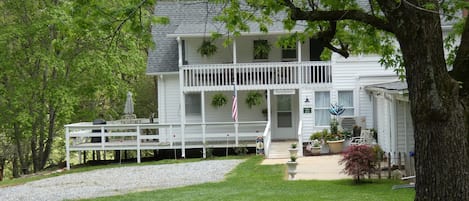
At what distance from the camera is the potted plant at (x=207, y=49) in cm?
2411

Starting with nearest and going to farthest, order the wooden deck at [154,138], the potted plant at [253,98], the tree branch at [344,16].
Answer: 1. the tree branch at [344,16]
2. the wooden deck at [154,138]
3. the potted plant at [253,98]

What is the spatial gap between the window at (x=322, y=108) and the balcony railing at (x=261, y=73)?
0.55 metres

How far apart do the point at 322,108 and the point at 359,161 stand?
9.91 meters

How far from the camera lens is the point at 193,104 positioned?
25422 millimetres

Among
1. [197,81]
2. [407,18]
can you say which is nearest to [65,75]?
[197,81]

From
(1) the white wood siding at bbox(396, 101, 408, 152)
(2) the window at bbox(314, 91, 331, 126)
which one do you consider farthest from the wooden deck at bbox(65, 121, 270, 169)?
(1) the white wood siding at bbox(396, 101, 408, 152)

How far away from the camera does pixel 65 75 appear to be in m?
Result: 26.7

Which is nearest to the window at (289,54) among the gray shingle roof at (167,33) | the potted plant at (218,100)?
the potted plant at (218,100)

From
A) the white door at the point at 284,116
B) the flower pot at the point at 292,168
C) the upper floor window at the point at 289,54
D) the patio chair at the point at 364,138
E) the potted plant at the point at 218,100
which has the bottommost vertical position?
the flower pot at the point at 292,168

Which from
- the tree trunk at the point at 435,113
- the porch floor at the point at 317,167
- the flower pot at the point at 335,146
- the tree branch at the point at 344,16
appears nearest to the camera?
the tree trunk at the point at 435,113

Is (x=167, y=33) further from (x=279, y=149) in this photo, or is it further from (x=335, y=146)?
(x=335, y=146)

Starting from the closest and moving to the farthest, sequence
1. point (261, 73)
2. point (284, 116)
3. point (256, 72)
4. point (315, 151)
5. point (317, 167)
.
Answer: point (317, 167) < point (315, 151) < point (261, 73) < point (256, 72) < point (284, 116)

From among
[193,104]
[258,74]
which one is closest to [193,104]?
[193,104]

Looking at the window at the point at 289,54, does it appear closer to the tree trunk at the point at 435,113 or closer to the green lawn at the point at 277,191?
the green lawn at the point at 277,191
